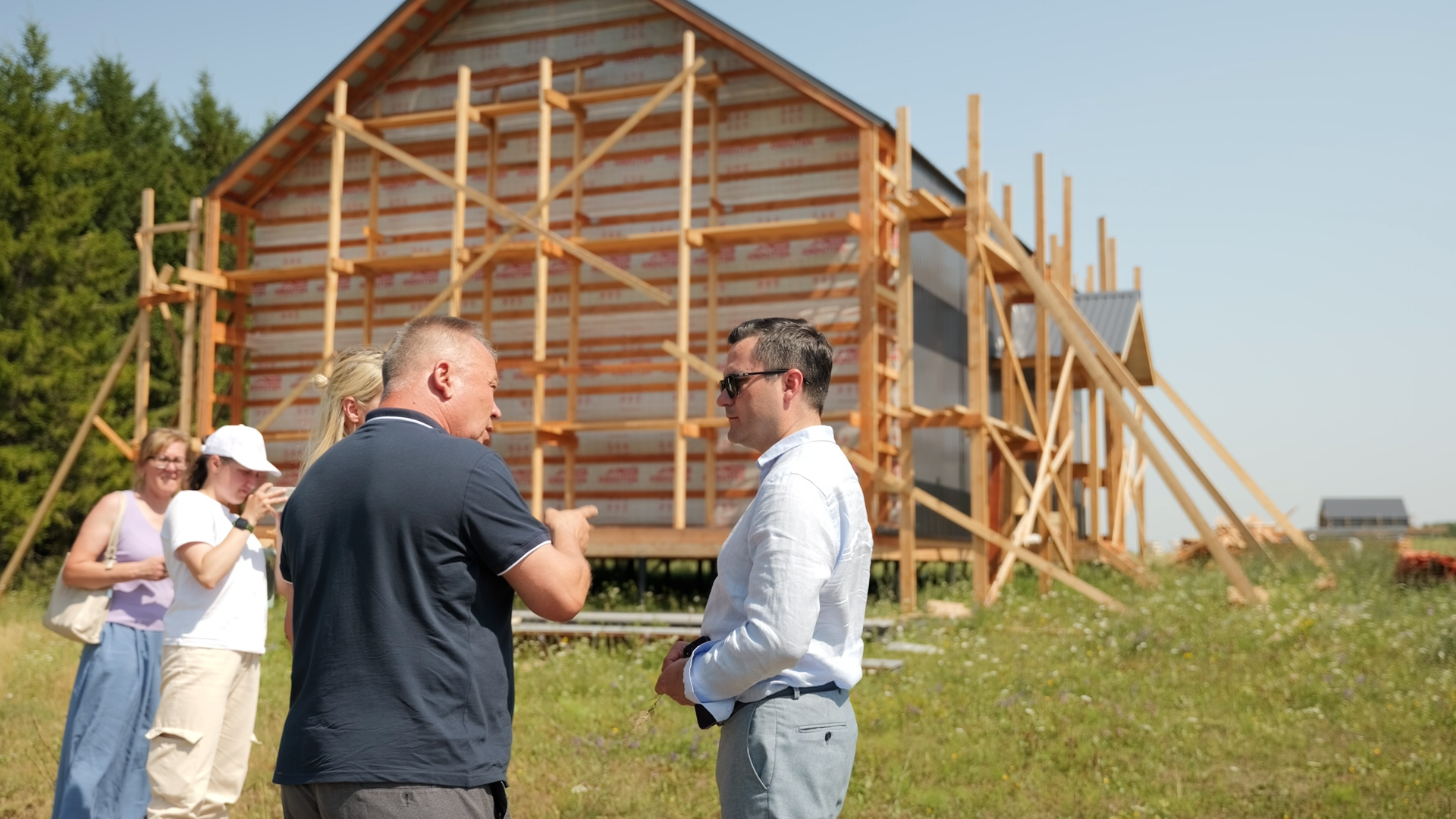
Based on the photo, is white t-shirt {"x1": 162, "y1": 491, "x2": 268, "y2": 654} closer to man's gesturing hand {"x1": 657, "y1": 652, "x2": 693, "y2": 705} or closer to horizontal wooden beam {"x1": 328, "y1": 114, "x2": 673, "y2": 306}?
man's gesturing hand {"x1": 657, "y1": 652, "x2": 693, "y2": 705}

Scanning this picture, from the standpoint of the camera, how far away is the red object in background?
42.9ft

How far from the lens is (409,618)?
2766mm

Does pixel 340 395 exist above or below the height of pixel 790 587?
above

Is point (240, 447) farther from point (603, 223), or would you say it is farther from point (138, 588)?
point (603, 223)

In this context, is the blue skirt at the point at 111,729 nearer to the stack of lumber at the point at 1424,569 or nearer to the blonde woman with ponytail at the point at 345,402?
the blonde woman with ponytail at the point at 345,402

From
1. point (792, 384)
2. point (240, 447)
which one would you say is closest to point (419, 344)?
point (792, 384)

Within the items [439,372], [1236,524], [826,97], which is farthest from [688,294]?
[439,372]

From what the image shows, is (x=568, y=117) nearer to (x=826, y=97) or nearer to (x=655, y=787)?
(x=826, y=97)

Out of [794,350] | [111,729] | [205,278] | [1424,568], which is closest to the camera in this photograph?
[794,350]

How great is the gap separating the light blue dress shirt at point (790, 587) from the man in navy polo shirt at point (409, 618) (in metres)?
0.42

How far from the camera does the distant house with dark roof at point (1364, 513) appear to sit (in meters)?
48.4

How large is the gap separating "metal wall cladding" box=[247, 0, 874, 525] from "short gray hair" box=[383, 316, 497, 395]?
36.3 ft

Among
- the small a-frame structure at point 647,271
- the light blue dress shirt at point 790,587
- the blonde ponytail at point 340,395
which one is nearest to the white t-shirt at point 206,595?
the blonde ponytail at point 340,395

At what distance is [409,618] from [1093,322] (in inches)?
643
